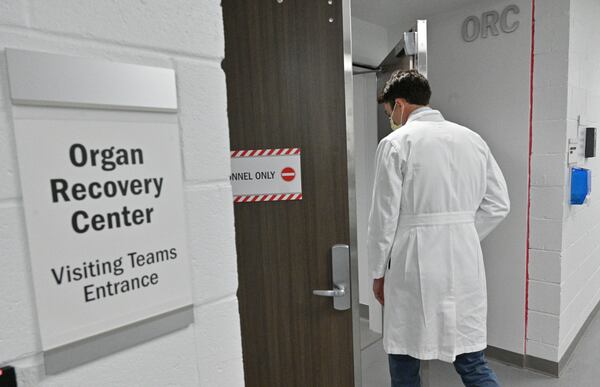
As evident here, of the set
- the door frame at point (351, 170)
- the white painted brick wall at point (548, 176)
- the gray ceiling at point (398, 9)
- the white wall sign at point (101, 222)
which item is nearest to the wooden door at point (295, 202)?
the door frame at point (351, 170)

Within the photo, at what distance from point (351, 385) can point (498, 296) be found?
1.56m

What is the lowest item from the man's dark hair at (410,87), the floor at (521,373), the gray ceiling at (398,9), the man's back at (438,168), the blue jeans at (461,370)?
the floor at (521,373)

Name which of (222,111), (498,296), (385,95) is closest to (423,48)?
(385,95)

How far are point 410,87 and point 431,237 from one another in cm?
68

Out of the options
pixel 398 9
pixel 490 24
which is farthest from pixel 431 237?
pixel 398 9

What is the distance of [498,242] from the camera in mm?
2539

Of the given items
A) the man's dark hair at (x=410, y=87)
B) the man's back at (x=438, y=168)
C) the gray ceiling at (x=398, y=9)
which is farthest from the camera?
the gray ceiling at (x=398, y=9)

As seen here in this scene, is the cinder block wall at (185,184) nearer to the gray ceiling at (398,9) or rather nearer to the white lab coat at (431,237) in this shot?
the white lab coat at (431,237)

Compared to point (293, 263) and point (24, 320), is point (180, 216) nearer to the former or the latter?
point (24, 320)

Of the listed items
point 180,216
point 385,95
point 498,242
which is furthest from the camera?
point 498,242

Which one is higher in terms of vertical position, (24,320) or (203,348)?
(24,320)

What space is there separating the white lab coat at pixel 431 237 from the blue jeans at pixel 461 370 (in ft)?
0.26

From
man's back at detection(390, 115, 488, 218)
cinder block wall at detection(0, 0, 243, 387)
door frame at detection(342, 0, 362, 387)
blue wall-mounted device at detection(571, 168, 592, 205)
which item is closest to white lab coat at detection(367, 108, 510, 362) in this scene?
man's back at detection(390, 115, 488, 218)

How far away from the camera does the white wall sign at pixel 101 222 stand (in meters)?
0.49
